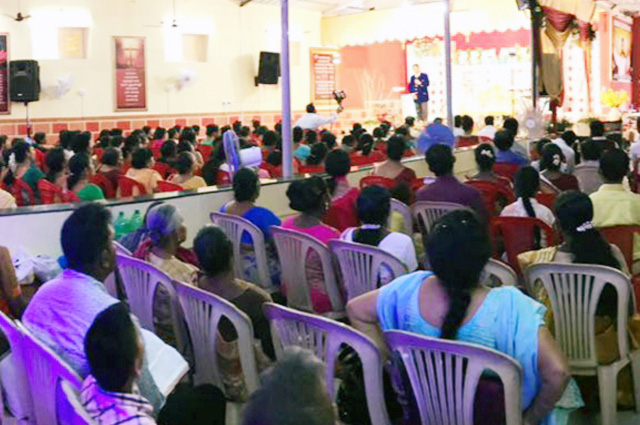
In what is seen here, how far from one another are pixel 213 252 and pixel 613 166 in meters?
2.64

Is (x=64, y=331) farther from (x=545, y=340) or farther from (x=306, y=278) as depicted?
(x=306, y=278)

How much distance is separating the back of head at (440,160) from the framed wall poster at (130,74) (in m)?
10.4

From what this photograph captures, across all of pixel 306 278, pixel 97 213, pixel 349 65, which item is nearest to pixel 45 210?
pixel 306 278

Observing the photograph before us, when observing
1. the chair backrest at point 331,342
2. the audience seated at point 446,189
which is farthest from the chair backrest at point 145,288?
the audience seated at point 446,189

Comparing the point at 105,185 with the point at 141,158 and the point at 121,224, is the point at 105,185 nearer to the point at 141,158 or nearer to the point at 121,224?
the point at 141,158

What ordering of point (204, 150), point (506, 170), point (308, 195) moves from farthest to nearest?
point (204, 150) → point (506, 170) → point (308, 195)

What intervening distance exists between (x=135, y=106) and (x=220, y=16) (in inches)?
111

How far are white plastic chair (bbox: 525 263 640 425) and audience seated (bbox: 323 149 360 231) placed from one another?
194 cm

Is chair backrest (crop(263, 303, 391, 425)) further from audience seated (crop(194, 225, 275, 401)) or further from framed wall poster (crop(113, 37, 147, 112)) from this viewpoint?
framed wall poster (crop(113, 37, 147, 112))

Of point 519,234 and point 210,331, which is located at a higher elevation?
point 519,234

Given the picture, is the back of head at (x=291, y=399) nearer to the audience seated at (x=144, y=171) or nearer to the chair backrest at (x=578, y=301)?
the chair backrest at (x=578, y=301)

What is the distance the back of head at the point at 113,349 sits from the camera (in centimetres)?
202

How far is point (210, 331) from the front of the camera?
2.99 metres

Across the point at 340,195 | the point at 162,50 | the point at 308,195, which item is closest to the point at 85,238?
the point at 308,195
